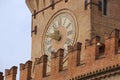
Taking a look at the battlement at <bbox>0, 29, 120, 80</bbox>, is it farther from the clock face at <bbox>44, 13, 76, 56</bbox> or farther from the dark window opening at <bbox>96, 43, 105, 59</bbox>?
the clock face at <bbox>44, 13, 76, 56</bbox>

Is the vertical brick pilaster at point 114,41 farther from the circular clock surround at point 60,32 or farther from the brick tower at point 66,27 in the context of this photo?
the circular clock surround at point 60,32

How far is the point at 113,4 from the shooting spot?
35.7 m

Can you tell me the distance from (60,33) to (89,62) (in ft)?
22.4

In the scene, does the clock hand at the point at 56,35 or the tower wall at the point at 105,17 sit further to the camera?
the clock hand at the point at 56,35

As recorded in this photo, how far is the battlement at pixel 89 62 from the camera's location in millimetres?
29045

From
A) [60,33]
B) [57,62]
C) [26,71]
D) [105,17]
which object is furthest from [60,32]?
[57,62]

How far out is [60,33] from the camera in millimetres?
36719

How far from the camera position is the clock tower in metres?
35.3

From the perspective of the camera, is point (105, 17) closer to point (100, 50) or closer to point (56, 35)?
point (56, 35)

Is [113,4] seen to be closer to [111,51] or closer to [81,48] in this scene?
[81,48]

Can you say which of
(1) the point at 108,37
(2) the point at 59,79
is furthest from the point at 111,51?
(2) the point at 59,79

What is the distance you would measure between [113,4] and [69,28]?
2721 millimetres

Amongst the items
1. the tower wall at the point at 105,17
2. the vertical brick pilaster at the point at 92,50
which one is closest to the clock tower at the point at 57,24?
the tower wall at the point at 105,17

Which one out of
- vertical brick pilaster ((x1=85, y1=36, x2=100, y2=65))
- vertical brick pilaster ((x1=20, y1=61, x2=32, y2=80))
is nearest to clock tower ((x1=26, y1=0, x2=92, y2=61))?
vertical brick pilaster ((x1=20, y1=61, x2=32, y2=80))
